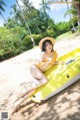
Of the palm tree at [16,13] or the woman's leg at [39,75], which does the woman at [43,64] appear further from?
the palm tree at [16,13]

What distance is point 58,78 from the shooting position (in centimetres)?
574

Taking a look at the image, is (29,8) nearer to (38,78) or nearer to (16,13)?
(16,13)

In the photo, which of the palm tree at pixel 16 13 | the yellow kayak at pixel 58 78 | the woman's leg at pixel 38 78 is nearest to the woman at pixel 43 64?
the woman's leg at pixel 38 78

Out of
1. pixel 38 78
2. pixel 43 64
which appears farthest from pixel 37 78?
pixel 43 64

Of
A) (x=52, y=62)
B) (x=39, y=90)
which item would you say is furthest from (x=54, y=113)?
(x=52, y=62)

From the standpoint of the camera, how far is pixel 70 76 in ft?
19.1

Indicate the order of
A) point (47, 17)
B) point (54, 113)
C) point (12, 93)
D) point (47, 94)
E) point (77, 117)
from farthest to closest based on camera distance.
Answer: point (47, 17) → point (12, 93) → point (47, 94) → point (54, 113) → point (77, 117)

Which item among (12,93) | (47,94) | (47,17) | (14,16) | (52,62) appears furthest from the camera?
(47,17)

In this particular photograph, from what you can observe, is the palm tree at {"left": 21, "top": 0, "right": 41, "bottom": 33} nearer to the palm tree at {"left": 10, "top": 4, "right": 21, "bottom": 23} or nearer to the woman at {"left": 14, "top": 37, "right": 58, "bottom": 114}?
the palm tree at {"left": 10, "top": 4, "right": 21, "bottom": 23}

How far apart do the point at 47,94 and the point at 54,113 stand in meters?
0.76

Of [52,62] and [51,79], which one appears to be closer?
[51,79]

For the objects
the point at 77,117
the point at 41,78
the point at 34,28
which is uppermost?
the point at 41,78

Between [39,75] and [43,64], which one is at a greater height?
[43,64]

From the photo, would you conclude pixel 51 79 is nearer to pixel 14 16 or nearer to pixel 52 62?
pixel 52 62
